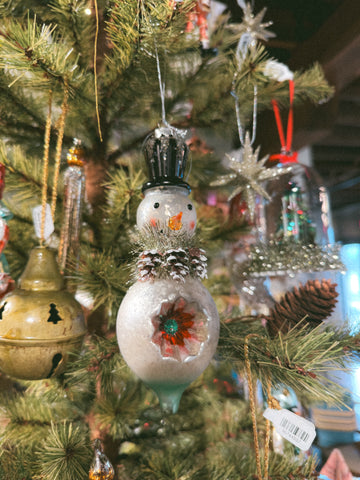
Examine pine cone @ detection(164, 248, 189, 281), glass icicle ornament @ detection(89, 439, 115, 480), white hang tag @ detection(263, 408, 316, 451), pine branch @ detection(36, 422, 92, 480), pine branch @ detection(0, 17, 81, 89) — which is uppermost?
pine branch @ detection(0, 17, 81, 89)

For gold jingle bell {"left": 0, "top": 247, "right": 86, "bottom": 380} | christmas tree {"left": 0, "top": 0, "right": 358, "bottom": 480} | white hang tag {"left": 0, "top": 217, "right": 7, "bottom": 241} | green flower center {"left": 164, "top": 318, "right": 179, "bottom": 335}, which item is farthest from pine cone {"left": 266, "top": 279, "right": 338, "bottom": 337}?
white hang tag {"left": 0, "top": 217, "right": 7, "bottom": 241}

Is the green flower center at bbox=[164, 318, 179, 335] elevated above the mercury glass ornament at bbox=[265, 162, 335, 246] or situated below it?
below

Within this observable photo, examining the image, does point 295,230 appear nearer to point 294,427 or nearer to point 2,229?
point 294,427

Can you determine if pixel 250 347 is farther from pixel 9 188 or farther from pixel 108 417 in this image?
pixel 9 188

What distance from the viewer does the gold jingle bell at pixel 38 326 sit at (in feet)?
1.48

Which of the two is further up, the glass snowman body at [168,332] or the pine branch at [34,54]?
the pine branch at [34,54]

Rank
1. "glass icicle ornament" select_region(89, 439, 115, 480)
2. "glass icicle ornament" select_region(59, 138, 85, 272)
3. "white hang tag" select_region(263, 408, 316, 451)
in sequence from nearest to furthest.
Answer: "white hang tag" select_region(263, 408, 316, 451), "glass icicle ornament" select_region(89, 439, 115, 480), "glass icicle ornament" select_region(59, 138, 85, 272)

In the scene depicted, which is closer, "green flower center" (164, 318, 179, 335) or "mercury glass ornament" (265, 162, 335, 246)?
"green flower center" (164, 318, 179, 335)

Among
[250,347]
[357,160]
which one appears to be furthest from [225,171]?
[357,160]

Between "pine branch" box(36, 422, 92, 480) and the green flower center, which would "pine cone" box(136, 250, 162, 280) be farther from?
"pine branch" box(36, 422, 92, 480)

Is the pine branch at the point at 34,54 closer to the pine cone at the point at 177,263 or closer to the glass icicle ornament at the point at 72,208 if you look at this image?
the glass icicle ornament at the point at 72,208

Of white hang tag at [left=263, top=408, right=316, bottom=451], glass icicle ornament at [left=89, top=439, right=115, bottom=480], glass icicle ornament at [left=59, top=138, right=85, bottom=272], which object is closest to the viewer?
white hang tag at [left=263, top=408, right=316, bottom=451]

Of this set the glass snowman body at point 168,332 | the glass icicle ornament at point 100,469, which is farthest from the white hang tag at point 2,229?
the glass icicle ornament at point 100,469

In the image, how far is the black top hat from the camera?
0.49m
